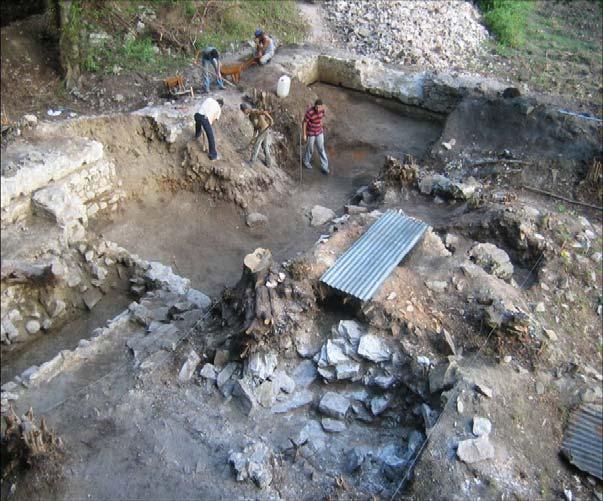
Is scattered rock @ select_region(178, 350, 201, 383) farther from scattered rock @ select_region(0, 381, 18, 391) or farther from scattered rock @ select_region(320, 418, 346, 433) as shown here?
scattered rock @ select_region(0, 381, 18, 391)

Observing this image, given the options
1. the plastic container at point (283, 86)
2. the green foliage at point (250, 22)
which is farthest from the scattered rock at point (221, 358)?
the green foliage at point (250, 22)

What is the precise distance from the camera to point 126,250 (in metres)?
8.36

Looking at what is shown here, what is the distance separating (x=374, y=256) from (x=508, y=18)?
11.1 meters

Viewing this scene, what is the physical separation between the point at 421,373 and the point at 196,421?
2.48m

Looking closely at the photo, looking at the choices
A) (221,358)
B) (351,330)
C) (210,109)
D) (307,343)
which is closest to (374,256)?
(351,330)

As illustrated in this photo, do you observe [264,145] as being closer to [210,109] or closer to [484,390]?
[210,109]

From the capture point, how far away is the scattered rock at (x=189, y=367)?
6.15m

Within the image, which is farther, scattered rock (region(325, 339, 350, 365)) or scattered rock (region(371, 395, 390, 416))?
scattered rock (region(325, 339, 350, 365))

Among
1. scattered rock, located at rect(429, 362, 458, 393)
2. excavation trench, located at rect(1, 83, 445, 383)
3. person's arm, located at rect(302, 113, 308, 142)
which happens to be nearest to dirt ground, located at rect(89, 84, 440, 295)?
excavation trench, located at rect(1, 83, 445, 383)

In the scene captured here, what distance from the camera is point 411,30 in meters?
13.8

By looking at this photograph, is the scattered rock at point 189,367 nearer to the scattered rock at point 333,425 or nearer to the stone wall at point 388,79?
the scattered rock at point 333,425

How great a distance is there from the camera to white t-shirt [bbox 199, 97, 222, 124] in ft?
30.1

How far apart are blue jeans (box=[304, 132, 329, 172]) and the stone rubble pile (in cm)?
397

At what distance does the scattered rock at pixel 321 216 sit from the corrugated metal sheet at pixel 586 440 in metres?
5.15
